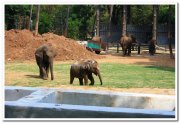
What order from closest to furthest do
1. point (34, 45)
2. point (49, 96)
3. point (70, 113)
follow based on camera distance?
1. point (70, 113)
2. point (49, 96)
3. point (34, 45)

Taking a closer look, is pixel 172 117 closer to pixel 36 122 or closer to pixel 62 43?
pixel 36 122

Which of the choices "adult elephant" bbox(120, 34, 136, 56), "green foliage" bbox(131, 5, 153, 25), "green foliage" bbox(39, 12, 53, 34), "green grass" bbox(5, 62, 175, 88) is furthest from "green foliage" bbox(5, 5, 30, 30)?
"green grass" bbox(5, 62, 175, 88)

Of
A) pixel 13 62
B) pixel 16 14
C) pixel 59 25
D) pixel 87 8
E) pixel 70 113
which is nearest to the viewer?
pixel 70 113

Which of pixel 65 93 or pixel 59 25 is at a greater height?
pixel 59 25

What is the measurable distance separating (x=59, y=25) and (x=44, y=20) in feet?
7.88

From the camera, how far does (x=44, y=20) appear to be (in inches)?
1608

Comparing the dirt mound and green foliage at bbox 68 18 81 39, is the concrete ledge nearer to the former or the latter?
the dirt mound

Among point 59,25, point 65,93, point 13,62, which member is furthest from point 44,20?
point 65,93

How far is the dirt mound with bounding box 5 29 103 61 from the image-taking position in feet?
73.1

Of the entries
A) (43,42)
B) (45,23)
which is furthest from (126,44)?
(45,23)

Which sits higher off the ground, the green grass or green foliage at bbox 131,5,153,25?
green foliage at bbox 131,5,153,25

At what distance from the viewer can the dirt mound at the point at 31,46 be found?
2227 centimetres

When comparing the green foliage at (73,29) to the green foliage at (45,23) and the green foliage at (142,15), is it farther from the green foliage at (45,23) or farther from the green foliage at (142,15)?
the green foliage at (142,15)

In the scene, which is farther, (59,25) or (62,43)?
(59,25)
